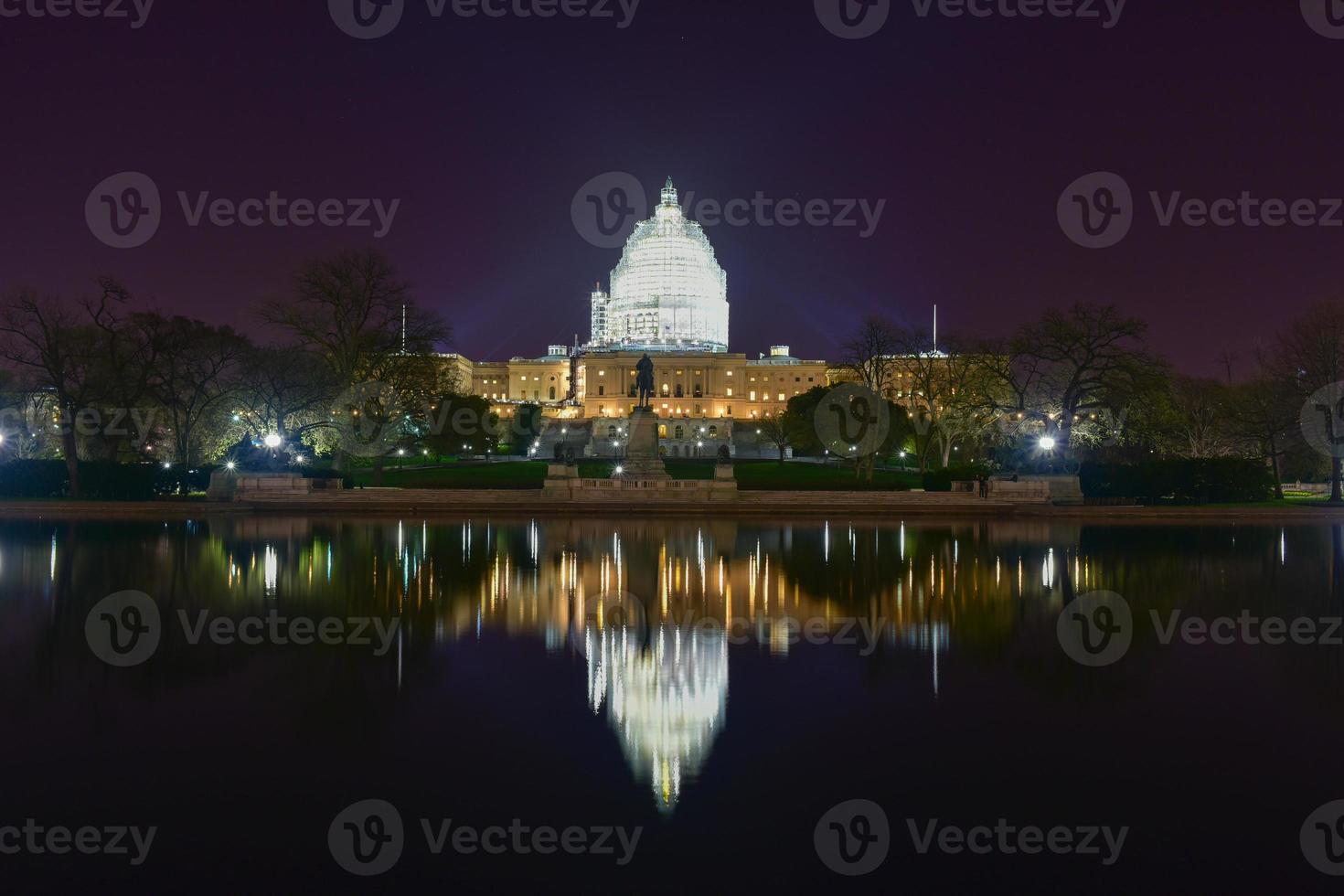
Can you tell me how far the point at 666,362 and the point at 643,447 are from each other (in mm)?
Result: 91696

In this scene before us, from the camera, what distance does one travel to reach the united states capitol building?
133 metres

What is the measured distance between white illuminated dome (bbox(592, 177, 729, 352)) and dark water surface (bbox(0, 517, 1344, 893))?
129m

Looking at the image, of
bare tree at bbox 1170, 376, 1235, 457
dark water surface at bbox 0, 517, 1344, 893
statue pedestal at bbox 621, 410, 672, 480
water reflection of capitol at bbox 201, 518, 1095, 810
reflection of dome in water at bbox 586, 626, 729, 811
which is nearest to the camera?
dark water surface at bbox 0, 517, 1344, 893

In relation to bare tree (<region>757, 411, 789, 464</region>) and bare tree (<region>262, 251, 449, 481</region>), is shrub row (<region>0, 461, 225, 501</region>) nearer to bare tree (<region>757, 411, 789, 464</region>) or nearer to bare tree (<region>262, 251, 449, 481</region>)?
bare tree (<region>262, 251, 449, 481</region>)

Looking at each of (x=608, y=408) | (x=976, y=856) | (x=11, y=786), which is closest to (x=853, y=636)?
(x=976, y=856)

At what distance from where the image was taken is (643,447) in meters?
43.8

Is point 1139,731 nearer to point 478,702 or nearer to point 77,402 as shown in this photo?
point 478,702

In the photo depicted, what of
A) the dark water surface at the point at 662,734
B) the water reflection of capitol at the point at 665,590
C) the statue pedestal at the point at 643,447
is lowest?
the dark water surface at the point at 662,734

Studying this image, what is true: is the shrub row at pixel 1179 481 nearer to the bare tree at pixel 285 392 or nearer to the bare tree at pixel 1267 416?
the bare tree at pixel 1267 416

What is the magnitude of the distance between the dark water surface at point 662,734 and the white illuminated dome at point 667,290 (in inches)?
5061

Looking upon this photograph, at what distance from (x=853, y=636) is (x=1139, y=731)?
407 centimetres

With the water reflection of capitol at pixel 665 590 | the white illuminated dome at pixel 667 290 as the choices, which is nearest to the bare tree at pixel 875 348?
the water reflection of capitol at pixel 665 590

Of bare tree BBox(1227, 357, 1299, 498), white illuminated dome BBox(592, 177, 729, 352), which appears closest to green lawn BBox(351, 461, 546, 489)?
bare tree BBox(1227, 357, 1299, 498)

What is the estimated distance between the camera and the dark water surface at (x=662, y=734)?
6.33 meters
